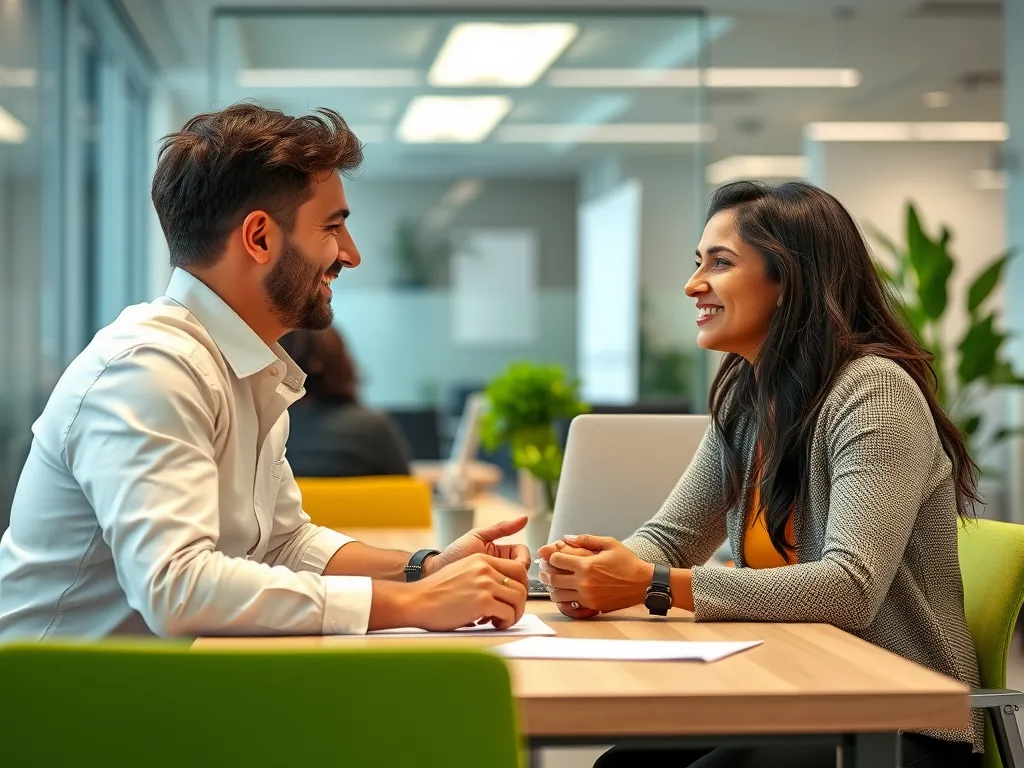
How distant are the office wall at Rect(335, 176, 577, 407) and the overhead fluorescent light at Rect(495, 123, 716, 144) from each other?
25 centimetres

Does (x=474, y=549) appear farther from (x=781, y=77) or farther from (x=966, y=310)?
(x=781, y=77)

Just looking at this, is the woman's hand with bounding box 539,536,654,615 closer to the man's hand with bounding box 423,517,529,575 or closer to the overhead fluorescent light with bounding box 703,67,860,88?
the man's hand with bounding box 423,517,529,575

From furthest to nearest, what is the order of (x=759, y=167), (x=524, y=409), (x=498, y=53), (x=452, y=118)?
(x=759, y=167)
(x=452, y=118)
(x=498, y=53)
(x=524, y=409)

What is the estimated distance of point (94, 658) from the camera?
0.88 metres

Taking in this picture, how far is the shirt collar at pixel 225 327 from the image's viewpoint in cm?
167

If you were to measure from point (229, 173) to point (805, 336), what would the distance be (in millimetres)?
887

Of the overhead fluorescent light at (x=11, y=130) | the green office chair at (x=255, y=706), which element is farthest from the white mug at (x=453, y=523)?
the overhead fluorescent light at (x=11, y=130)

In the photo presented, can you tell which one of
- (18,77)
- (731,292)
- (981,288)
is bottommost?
(731,292)

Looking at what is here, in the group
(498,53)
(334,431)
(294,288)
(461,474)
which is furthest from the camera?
(498,53)

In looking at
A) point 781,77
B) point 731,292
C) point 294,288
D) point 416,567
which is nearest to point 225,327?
point 294,288

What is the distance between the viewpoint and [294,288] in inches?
68.4

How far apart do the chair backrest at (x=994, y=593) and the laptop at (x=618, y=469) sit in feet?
2.91

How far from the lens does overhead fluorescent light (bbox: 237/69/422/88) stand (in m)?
6.98

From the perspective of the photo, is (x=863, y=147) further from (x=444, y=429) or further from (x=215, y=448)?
(x=215, y=448)
